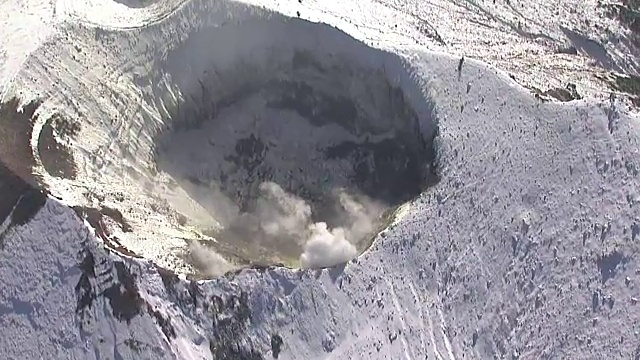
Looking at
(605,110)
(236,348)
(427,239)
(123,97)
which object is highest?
(605,110)

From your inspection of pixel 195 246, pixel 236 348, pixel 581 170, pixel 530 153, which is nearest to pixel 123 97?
pixel 195 246

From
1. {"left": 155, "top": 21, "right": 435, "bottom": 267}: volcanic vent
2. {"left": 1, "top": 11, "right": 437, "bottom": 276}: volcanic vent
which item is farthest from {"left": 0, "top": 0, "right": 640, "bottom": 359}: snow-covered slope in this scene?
{"left": 155, "top": 21, "right": 435, "bottom": 267}: volcanic vent

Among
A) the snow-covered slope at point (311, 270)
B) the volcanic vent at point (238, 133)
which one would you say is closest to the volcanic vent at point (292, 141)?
the volcanic vent at point (238, 133)

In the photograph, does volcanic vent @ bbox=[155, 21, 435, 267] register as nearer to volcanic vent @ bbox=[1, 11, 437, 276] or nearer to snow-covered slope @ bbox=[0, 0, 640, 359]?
volcanic vent @ bbox=[1, 11, 437, 276]

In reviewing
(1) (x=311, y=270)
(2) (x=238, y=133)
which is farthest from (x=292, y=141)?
(1) (x=311, y=270)

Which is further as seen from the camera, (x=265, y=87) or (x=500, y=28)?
(x=500, y=28)

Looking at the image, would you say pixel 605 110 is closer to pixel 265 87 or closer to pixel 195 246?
pixel 265 87

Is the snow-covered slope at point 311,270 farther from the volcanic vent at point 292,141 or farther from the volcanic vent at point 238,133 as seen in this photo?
the volcanic vent at point 292,141
